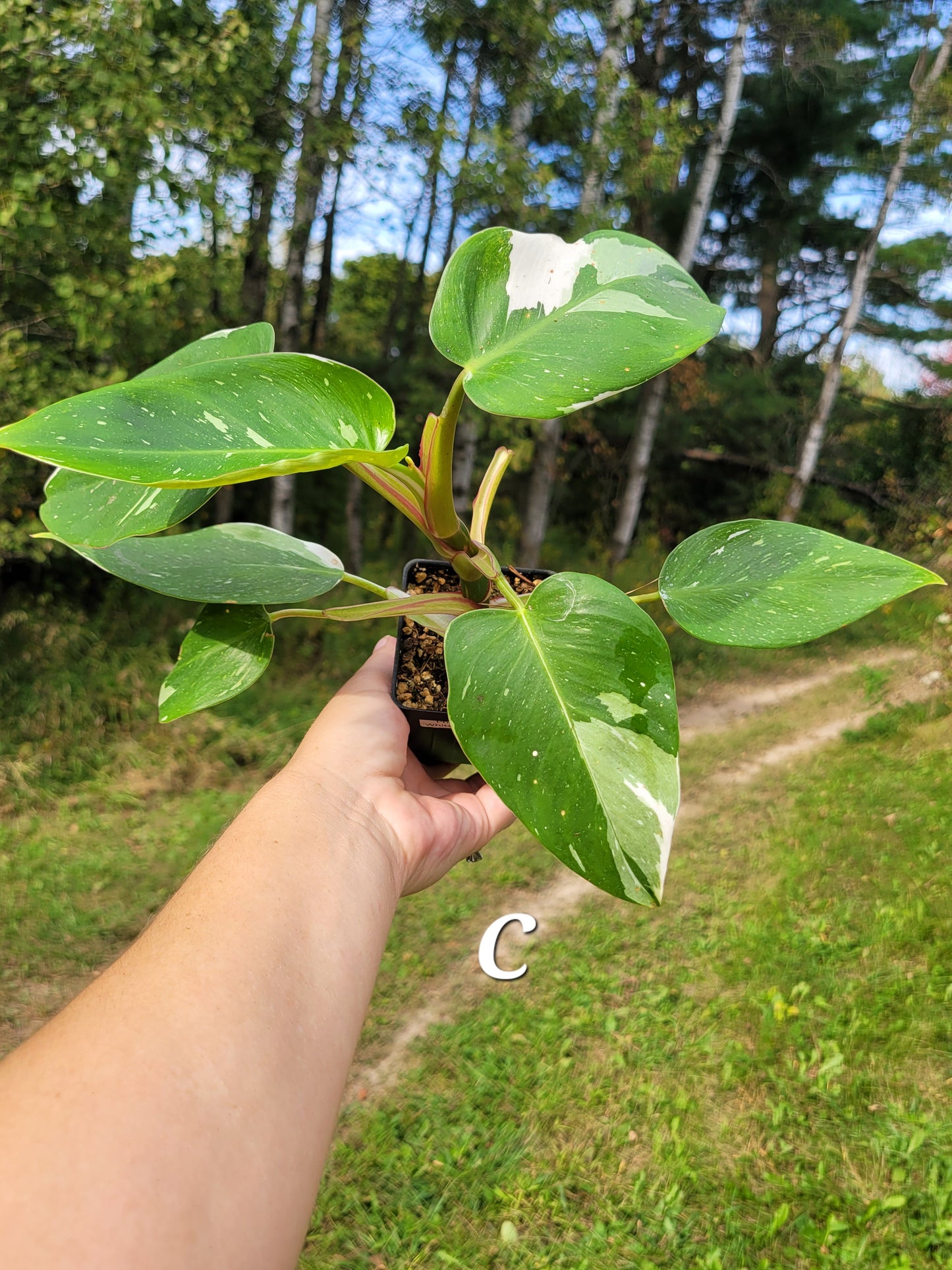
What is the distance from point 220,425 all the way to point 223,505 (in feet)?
14.4

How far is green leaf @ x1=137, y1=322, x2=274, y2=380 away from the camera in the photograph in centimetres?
76

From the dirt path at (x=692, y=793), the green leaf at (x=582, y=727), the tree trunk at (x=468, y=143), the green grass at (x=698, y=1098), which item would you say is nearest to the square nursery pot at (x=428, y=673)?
the green leaf at (x=582, y=727)

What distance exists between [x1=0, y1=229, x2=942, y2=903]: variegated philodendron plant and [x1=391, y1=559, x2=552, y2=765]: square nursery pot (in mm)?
99

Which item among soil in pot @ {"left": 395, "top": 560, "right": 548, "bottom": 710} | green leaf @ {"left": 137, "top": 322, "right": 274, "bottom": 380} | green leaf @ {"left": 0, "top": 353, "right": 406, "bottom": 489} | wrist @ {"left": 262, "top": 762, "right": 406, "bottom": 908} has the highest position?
green leaf @ {"left": 137, "top": 322, "right": 274, "bottom": 380}

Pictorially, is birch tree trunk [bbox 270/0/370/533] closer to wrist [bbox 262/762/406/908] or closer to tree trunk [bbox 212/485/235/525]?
tree trunk [bbox 212/485/235/525]

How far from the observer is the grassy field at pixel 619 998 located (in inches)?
61.8

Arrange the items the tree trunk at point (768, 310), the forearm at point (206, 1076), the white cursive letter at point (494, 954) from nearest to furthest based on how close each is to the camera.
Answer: the forearm at point (206, 1076)
the white cursive letter at point (494, 954)
the tree trunk at point (768, 310)

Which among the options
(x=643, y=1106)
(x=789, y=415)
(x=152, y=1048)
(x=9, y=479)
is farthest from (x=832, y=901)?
(x=789, y=415)

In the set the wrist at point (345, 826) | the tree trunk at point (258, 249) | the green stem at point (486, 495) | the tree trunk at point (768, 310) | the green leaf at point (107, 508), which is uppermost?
the tree trunk at point (768, 310)

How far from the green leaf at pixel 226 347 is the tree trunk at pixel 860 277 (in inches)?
224

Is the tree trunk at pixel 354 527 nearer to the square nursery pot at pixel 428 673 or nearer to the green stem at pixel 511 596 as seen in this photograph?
the square nursery pot at pixel 428 673

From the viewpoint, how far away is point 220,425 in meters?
0.53

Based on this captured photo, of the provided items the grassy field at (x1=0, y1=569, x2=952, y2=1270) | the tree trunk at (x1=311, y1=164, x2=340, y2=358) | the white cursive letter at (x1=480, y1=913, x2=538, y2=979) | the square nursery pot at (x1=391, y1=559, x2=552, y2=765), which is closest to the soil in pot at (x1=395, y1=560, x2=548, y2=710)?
the square nursery pot at (x1=391, y1=559, x2=552, y2=765)

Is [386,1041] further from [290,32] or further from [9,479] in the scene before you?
[290,32]
